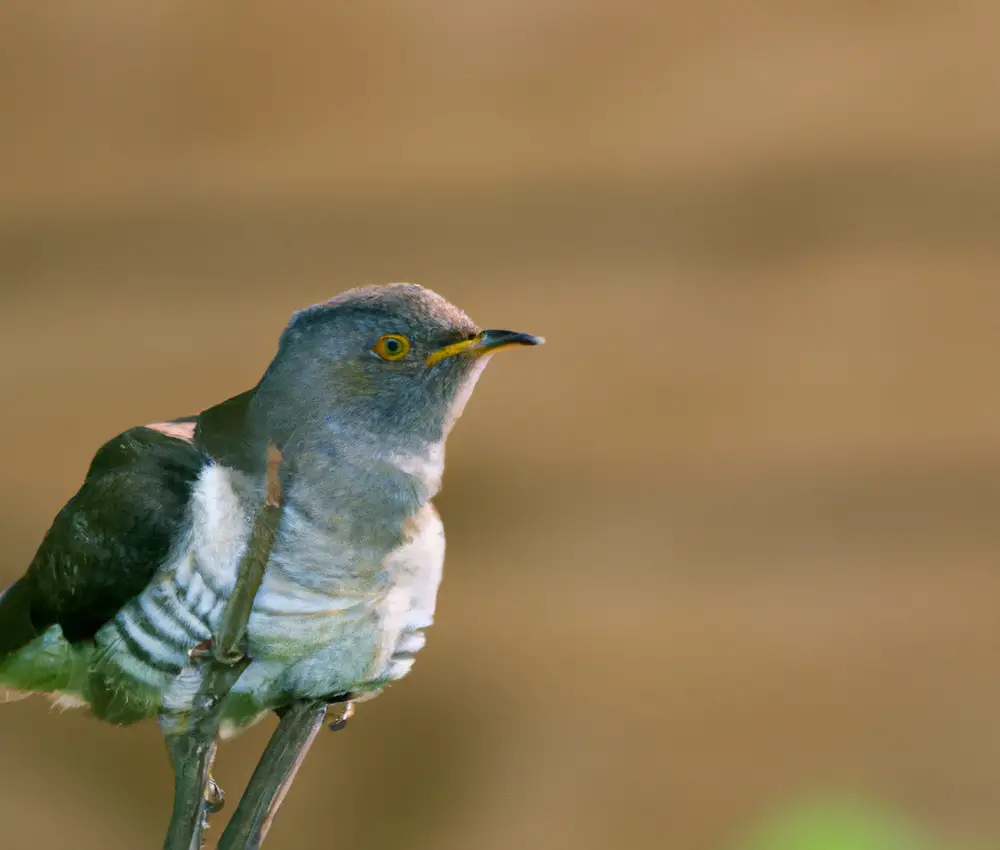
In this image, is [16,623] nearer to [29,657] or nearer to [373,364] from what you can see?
[29,657]

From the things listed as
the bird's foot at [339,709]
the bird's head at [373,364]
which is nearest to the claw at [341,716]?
the bird's foot at [339,709]

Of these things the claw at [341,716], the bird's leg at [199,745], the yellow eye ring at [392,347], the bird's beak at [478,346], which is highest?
the yellow eye ring at [392,347]

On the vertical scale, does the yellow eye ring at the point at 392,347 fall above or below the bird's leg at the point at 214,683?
above

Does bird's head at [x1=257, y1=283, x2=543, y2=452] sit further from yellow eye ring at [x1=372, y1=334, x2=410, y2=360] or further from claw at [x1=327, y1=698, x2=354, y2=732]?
claw at [x1=327, y1=698, x2=354, y2=732]

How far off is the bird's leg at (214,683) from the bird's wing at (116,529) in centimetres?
4

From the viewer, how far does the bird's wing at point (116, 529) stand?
0.42 m

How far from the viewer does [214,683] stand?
0.40 metres

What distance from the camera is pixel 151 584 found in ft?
1.40

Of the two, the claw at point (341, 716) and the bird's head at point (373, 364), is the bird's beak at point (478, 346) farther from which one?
the claw at point (341, 716)

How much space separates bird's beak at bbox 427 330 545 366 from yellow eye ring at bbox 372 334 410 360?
11mm

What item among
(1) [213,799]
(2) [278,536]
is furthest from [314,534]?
(1) [213,799]

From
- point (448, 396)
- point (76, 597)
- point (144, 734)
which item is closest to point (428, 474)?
point (448, 396)

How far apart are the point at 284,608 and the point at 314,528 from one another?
0.03 meters

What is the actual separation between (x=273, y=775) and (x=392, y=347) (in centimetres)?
16
